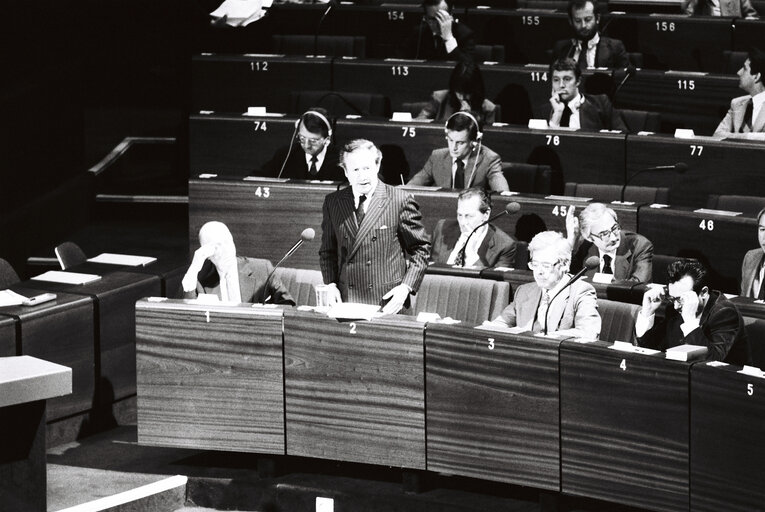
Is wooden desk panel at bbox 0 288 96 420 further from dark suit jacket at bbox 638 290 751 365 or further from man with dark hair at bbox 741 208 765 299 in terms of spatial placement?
man with dark hair at bbox 741 208 765 299

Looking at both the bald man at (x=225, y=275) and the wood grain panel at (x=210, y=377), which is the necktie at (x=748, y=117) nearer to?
the bald man at (x=225, y=275)

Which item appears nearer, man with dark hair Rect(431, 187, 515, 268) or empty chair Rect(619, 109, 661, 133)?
man with dark hair Rect(431, 187, 515, 268)

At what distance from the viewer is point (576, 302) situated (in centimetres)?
416

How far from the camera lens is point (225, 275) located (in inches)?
182

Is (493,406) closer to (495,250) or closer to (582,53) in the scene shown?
(495,250)

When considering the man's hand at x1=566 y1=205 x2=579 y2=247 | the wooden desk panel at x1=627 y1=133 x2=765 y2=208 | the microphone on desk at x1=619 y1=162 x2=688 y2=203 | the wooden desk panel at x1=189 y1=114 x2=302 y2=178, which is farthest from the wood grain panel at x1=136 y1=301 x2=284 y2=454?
the wooden desk panel at x1=627 y1=133 x2=765 y2=208

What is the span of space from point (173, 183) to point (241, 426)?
10.3 feet

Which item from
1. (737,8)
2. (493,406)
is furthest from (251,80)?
(493,406)

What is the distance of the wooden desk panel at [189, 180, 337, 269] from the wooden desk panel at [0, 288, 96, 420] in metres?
0.92

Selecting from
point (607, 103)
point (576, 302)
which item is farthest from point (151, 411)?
point (607, 103)

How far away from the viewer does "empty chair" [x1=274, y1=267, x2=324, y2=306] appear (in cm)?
477

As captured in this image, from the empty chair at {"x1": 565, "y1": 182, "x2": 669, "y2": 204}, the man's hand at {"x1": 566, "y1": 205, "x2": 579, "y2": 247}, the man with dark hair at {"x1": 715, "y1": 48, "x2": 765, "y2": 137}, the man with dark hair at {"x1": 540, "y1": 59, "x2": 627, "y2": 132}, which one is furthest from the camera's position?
the man with dark hair at {"x1": 540, "y1": 59, "x2": 627, "y2": 132}

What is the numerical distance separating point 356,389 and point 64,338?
122cm

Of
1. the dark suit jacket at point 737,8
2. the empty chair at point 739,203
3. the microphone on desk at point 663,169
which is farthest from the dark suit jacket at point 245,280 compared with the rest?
the dark suit jacket at point 737,8
